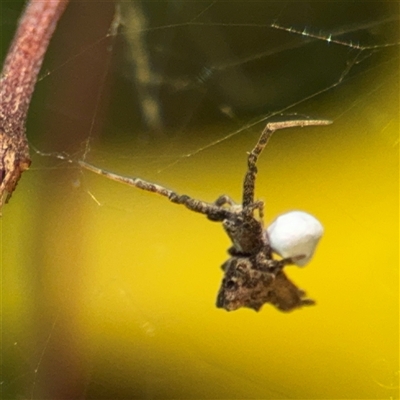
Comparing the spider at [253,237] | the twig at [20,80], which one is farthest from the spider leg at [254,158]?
the twig at [20,80]

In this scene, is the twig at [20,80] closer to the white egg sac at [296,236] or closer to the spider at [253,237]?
the spider at [253,237]

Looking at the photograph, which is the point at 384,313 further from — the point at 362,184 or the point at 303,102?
the point at 303,102

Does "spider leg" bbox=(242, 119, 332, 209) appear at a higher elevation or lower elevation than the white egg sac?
higher

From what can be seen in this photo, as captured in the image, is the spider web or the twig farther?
the spider web

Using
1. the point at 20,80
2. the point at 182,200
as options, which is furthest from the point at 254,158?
the point at 20,80

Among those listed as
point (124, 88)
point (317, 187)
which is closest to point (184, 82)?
point (124, 88)

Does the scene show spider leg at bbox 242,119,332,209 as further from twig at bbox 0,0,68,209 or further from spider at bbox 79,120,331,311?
twig at bbox 0,0,68,209

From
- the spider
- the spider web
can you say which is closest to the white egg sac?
the spider
